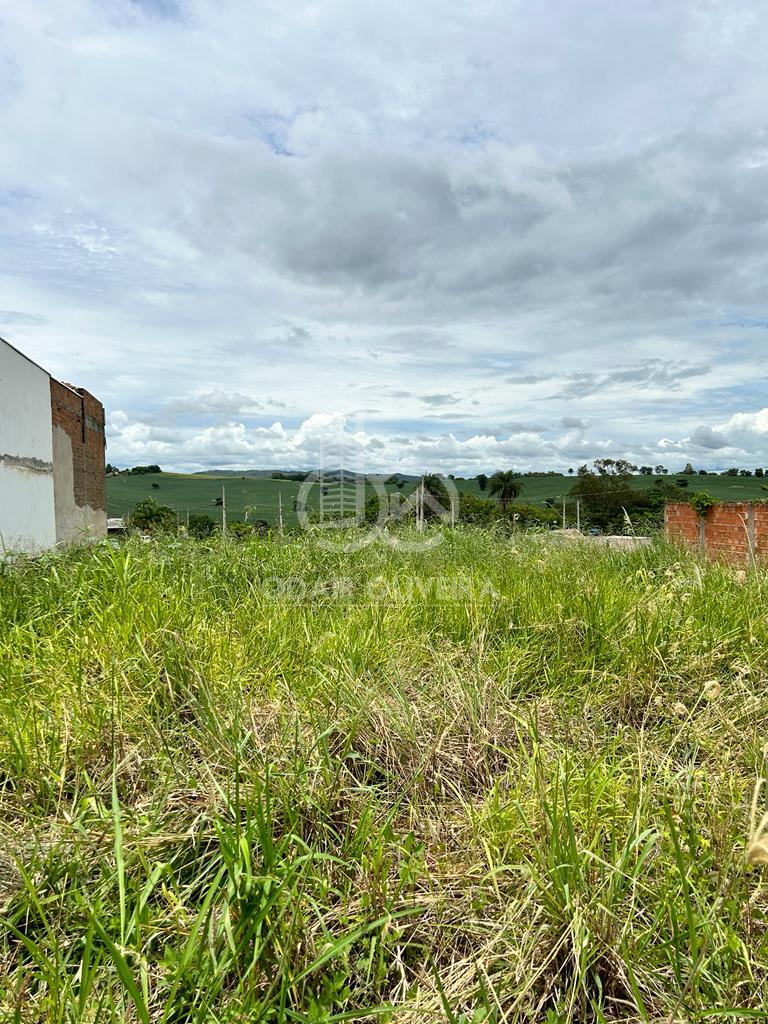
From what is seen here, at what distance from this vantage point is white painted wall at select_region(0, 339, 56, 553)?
6.93 m

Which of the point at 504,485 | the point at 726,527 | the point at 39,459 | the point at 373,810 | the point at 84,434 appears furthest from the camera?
the point at 504,485

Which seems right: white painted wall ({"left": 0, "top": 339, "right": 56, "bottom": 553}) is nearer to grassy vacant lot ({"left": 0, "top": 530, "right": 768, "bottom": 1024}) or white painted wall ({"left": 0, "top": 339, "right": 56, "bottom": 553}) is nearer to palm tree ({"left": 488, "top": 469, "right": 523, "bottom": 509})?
grassy vacant lot ({"left": 0, "top": 530, "right": 768, "bottom": 1024})

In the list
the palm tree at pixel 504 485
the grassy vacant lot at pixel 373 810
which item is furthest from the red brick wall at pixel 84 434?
the palm tree at pixel 504 485

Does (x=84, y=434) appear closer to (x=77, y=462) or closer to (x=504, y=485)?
(x=77, y=462)

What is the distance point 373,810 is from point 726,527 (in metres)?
7.92

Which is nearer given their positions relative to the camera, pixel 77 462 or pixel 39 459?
pixel 39 459

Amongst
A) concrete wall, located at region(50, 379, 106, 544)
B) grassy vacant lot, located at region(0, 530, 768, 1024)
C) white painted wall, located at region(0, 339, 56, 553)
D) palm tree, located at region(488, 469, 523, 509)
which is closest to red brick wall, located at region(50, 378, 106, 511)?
concrete wall, located at region(50, 379, 106, 544)

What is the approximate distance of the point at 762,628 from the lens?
10.5 feet

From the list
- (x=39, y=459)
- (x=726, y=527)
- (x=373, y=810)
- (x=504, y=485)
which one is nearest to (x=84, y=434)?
(x=39, y=459)

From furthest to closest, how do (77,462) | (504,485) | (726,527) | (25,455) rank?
1. (504,485)
2. (77,462)
3. (726,527)
4. (25,455)

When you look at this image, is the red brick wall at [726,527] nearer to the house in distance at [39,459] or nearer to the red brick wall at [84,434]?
the house in distance at [39,459]

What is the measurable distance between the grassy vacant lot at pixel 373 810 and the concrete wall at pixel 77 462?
7077 millimetres

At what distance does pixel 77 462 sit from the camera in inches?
454

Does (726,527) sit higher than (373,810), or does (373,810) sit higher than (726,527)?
(726,527)
